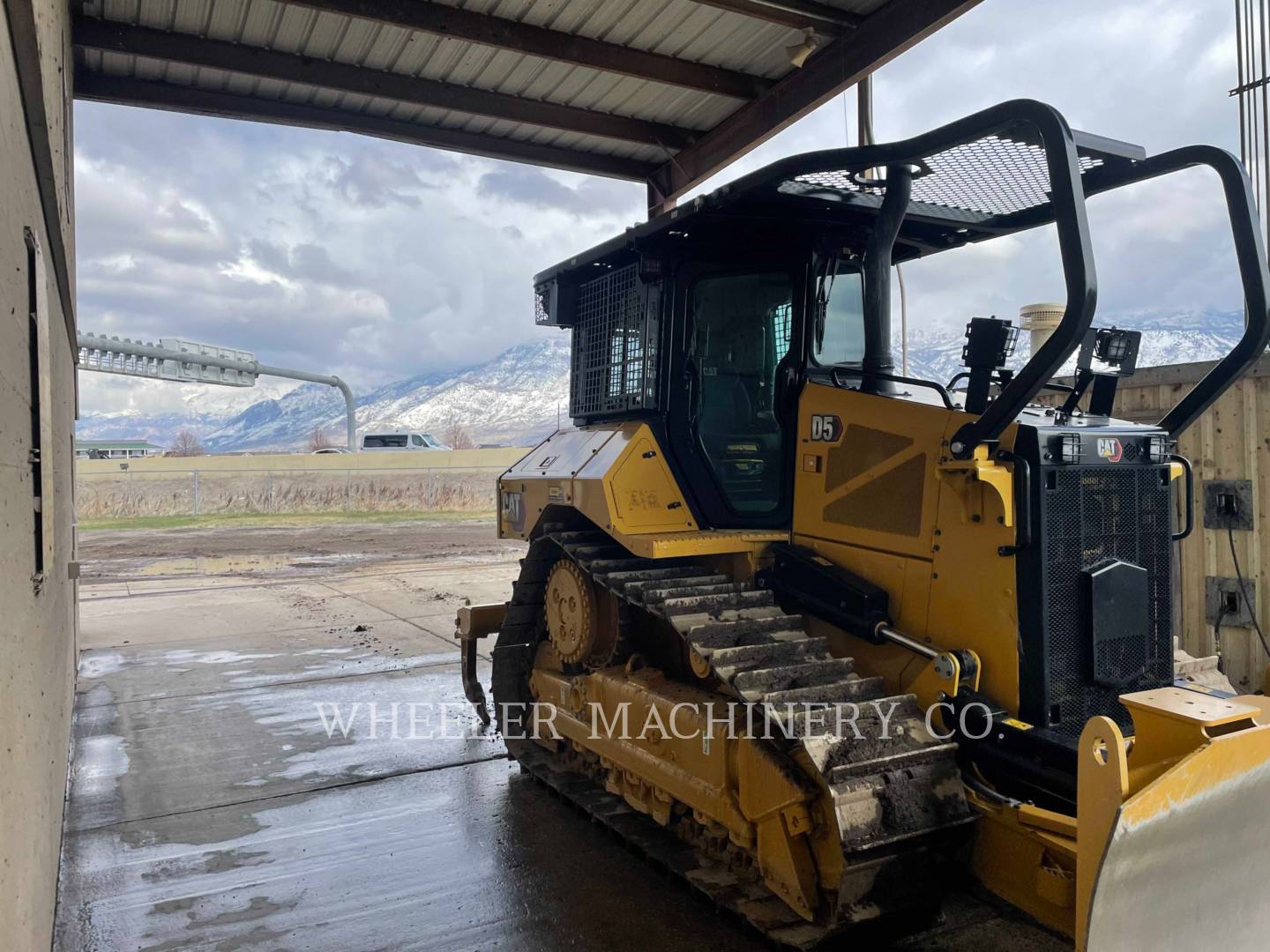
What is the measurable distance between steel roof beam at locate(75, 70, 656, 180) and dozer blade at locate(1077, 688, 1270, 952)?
24.7ft

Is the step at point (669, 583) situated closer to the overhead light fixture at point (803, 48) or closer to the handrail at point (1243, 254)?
the handrail at point (1243, 254)

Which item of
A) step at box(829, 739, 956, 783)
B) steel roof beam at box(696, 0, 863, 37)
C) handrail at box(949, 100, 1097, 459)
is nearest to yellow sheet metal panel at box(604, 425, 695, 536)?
step at box(829, 739, 956, 783)

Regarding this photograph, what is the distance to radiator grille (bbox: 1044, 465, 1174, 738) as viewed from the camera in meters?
3.88

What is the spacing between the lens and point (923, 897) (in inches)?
141

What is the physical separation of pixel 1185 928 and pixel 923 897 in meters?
0.87

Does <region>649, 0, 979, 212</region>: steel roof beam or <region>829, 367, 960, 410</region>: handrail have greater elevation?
<region>649, 0, 979, 212</region>: steel roof beam

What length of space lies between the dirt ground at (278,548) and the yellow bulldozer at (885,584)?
1205 cm

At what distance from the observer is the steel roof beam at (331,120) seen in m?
7.63

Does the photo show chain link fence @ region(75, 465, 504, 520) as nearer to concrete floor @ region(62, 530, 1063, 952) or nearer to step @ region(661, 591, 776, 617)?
concrete floor @ region(62, 530, 1063, 952)

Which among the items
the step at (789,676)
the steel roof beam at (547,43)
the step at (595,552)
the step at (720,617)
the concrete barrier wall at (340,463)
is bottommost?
the step at (789,676)

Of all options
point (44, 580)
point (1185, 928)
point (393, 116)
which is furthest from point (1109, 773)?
point (393, 116)

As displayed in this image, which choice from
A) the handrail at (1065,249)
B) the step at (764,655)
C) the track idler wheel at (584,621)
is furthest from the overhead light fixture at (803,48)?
the step at (764,655)

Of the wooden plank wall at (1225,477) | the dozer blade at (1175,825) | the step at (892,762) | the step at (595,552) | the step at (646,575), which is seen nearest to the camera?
the dozer blade at (1175,825)

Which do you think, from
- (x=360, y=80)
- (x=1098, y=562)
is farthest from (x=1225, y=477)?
(x=360, y=80)
